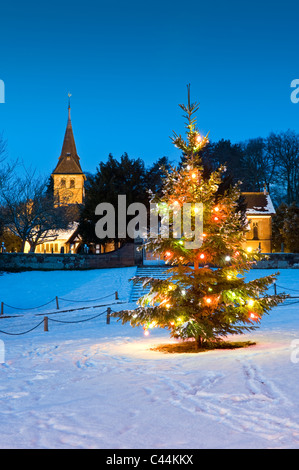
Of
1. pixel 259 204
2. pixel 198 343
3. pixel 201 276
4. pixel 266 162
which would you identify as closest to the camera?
pixel 201 276

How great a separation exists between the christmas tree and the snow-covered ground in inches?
32.6

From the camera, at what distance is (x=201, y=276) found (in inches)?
415

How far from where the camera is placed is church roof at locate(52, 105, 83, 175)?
58.6m

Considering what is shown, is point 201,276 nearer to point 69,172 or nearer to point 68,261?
point 68,261

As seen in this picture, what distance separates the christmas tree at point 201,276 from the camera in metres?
10.2

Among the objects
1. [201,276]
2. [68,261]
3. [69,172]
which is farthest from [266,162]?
[201,276]

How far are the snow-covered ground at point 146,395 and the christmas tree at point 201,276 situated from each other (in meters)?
0.83

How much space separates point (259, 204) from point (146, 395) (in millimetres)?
41553

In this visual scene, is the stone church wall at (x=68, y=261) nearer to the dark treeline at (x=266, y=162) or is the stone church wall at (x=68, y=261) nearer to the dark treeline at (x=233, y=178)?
the dark treeline at (x=233, y=178)

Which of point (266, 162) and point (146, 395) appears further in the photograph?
point (266, 162)

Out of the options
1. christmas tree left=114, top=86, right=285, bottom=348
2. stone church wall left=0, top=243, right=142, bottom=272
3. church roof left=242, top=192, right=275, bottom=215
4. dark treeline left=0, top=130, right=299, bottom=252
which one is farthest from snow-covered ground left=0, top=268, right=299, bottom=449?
church roof left=242, top=192, right=275, bottom=215
